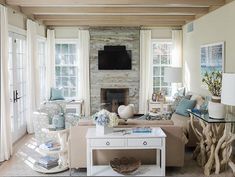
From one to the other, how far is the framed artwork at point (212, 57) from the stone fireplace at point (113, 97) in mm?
3048

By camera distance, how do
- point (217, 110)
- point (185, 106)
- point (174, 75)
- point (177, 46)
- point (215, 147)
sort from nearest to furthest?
point (217, 110)
point (215, 147)
point (185, 106)
point (174, 75)
point (177, 46)

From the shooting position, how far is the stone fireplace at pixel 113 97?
9789mm

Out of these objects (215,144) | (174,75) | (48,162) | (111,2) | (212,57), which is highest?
(111,2)

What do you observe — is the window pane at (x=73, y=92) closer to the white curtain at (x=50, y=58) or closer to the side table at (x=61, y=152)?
the white curtain at (x=50, y=58)

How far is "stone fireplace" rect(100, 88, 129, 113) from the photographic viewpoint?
9.79 meters

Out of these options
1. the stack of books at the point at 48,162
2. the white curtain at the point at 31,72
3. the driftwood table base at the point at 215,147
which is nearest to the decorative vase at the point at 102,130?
the stack of books at the point at 48,162

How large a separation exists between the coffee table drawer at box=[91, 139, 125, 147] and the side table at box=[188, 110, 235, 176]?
1.36 meters

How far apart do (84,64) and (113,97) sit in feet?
4.65

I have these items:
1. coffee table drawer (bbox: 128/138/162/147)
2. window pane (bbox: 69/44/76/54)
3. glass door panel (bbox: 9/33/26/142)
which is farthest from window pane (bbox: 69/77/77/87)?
coffee table drawer (bbox: 128/138/162/147)

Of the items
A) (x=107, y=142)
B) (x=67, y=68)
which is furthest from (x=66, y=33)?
(x=107, y=142)

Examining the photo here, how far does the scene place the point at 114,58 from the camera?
9531 millimetres

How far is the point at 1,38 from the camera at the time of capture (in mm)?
5340

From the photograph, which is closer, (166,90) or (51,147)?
(51,147)

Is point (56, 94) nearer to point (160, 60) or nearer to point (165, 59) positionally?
point (160, 60)
